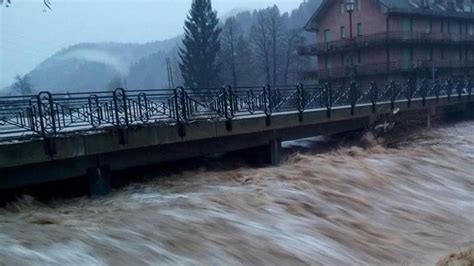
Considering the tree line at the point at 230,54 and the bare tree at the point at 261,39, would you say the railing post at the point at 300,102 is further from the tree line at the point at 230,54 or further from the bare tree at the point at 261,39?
the bare tree at the point at 261,39

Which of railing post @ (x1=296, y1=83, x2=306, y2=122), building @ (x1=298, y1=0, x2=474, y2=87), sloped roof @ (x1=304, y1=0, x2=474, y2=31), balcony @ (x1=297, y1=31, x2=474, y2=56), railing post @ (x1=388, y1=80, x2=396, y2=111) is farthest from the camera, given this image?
building @ (x1=298, y1=0, x2=474, y2=87)

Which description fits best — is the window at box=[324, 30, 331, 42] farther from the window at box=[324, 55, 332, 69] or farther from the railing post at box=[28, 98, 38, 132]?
the railing post at box=[28, 98, 38, 132]

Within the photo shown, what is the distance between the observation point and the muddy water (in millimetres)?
8859

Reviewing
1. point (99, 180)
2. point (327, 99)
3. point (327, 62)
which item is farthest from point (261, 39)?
point (99, 180)

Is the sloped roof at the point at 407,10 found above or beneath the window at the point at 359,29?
above

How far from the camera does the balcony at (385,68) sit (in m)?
46.7

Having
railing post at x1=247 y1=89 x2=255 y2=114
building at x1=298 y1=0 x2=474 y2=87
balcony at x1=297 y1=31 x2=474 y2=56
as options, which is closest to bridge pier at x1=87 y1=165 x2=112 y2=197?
railing post at x1=247 y1=89 x2=255 y2=114

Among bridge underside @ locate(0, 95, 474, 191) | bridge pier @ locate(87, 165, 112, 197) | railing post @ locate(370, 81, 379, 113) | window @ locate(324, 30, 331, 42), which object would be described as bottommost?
bridge pier @ locate(87, 165, 112, 197)

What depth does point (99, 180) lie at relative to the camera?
13.3 metres

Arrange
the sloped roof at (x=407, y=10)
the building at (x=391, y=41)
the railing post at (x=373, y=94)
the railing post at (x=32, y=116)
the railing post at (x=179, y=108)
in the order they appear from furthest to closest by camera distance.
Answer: the building at (x=391, y=41) < the sloped roof at (x=407, y=10) < the railing post at (x=373, y=94) < the railing post at (x=179, y=108) < the railing post at (x=32, y=116)

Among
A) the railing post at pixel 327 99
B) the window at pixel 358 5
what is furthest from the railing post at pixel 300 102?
the window at pixel 358 5

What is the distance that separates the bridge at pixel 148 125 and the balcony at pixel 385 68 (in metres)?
25.0

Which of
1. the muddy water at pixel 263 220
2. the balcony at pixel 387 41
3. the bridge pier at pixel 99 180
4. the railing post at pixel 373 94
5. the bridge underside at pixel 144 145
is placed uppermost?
the balcony at pixel 387 41

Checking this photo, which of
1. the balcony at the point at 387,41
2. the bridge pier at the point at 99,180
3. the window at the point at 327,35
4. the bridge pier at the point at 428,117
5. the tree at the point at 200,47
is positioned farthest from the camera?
the tree at the point at 200,47
